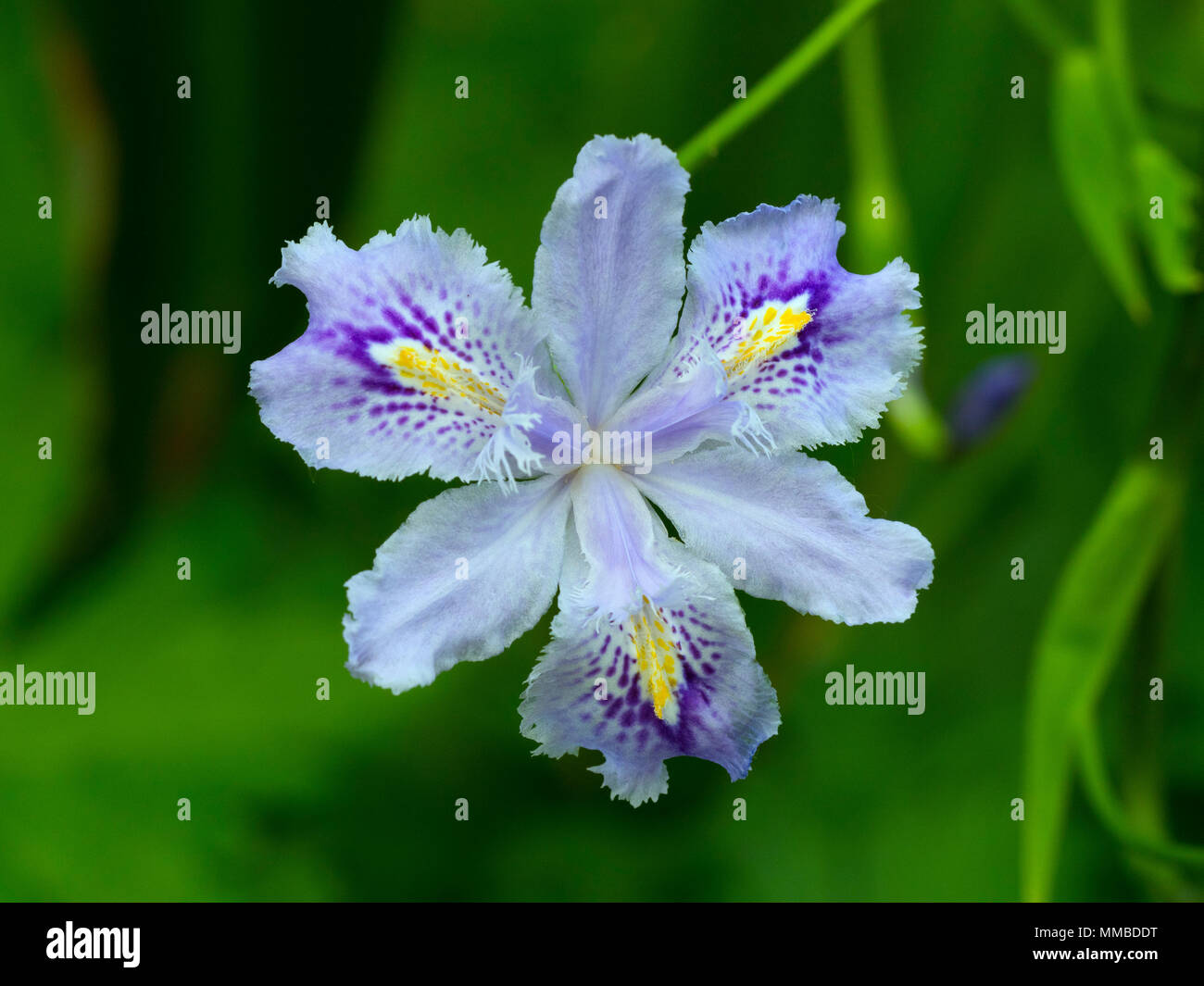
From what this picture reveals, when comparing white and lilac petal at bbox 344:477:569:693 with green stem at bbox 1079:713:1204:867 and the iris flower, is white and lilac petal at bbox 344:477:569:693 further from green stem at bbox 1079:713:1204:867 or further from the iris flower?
green stem at bbox 1079:713:1204:867

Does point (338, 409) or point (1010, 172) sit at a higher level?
point (1010, 172)

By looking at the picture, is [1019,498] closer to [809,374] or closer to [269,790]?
[809,374]

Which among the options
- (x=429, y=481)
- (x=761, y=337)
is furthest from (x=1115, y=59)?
(x=429, y=481)

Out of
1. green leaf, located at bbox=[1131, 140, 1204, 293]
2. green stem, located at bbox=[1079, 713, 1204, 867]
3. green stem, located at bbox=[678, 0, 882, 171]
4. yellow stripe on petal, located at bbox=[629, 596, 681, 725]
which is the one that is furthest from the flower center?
green leaf, located at bbox=[1131, 140, 1204, 293]

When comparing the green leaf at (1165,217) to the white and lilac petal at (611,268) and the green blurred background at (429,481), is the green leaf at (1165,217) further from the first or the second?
the white and lilac petal at (611,268)

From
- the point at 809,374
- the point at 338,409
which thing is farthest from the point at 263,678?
the point at 809,374

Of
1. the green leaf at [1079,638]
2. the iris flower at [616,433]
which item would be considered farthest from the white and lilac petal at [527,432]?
the green leaf at [1079,638]

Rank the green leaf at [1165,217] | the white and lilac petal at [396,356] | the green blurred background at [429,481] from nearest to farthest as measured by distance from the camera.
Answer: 1. the white and lilac petal at [396,356]
2. the green leaf at [1165,217]
3. the green blurred background at [429,481]
